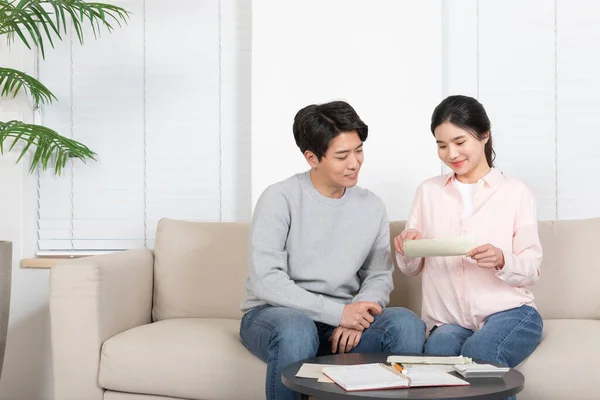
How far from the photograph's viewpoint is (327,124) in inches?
92.9

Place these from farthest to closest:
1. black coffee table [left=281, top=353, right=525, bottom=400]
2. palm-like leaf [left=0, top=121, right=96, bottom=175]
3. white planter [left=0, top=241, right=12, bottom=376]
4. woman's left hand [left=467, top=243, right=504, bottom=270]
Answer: palm-like leaf [left=0, top=121, right=96, bottom=175] → white planter [left=0, top=241, right=12, bottom=376] → woman's left hand [left=467, top=243, right=504, bottom=270] → black coffee table [left=281, top=353, right=525, bottom=400]

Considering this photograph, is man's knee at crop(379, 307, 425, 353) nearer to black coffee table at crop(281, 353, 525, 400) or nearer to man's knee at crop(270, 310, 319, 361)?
man's knee at crop(270, 310, 319, 361)

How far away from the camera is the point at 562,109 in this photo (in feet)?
10.9

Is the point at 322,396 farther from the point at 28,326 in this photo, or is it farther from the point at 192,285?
the point at 28,326

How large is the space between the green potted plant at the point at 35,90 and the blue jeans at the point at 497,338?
1699 millimetres

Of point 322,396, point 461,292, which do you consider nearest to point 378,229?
point 461,292

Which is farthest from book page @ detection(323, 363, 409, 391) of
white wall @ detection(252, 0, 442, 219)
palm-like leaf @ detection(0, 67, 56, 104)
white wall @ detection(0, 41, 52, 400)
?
white wall @ detection(0, 41, 52, 400)

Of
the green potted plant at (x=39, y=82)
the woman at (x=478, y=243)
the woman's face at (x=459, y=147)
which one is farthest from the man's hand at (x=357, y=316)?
the green potted plant at (x=39, y=82)

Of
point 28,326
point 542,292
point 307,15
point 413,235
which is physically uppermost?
point 307,15

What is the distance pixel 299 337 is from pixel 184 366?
0.54 metres

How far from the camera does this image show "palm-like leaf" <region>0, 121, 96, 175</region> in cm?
312

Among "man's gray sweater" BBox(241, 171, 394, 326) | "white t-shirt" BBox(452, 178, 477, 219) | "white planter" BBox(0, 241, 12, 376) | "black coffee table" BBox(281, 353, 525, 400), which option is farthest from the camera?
"white planter" BBox(0, 241, 12, 376)

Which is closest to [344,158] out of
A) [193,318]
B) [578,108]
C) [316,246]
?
[316,246]

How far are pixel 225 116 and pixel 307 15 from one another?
65cm
